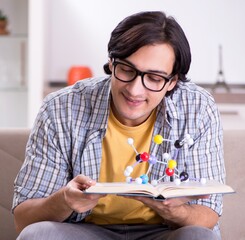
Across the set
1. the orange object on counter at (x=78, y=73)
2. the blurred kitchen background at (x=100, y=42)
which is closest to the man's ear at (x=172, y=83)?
the orange object on counter at (x=78, y=73)

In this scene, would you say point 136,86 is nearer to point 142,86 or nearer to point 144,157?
point 142,86

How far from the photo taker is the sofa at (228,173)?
2.14 meters

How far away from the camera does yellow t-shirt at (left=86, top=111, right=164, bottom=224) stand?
184 centimetres

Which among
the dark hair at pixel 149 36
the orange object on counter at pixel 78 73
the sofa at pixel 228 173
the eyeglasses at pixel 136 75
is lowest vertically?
the orange object on counter at pixel 78 73

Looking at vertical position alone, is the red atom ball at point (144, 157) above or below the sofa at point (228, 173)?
above

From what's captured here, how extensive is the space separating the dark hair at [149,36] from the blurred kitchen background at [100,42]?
2615 millimetres

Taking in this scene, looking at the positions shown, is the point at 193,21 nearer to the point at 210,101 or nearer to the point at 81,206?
the point at 210,101

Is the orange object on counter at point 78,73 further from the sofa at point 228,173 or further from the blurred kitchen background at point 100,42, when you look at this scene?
the sofa at point 228,173

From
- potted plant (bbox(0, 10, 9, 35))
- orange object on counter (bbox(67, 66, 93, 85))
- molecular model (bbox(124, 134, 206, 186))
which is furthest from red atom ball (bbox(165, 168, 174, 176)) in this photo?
potted plant (bbox(0, 10, 9, 35))

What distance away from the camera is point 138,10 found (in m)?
4.46

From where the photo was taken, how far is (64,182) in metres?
1.84

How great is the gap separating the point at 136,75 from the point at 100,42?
2.78 m

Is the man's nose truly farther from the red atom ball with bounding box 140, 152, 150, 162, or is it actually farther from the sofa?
the sofa

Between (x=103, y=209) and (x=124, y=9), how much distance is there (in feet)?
9.16
